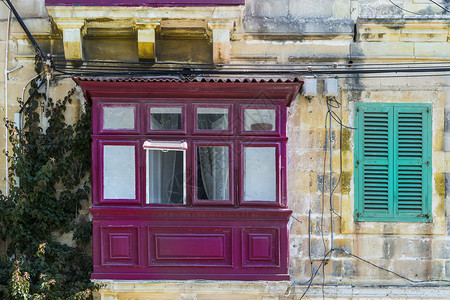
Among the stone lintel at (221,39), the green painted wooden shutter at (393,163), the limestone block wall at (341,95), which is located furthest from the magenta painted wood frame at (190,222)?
the green painted wooden shutter at (393,163)

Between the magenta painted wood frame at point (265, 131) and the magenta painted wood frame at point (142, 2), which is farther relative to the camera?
the magenta painted wood frame at point (142, 2)

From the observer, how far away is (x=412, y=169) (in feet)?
29.7

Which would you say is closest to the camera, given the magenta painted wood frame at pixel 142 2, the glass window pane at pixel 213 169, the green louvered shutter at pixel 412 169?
the glass window pane at pixel 213 169

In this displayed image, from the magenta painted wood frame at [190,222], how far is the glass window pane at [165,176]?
0.10 meters

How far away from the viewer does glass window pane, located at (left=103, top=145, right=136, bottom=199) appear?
8.51 metres

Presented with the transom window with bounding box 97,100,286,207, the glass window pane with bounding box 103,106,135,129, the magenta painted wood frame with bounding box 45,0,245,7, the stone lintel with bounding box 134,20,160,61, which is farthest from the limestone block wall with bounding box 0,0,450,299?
the glass window pane with bounding box 103,106,135,129

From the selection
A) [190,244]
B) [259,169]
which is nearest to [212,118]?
[259,169]

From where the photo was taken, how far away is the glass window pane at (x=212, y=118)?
28.3ft

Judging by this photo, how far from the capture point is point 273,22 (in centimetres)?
920

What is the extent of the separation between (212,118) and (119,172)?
4.55 feet

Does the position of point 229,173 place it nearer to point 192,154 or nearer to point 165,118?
point 192,154

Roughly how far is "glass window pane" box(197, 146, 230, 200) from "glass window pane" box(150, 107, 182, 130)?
17.8 inches

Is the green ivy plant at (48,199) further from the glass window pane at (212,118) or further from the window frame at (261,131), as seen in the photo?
the window frame at (261,131)

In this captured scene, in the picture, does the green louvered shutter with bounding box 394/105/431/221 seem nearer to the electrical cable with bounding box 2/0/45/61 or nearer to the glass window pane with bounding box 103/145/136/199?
the glass window pane with bounding box 103/145/136/199
